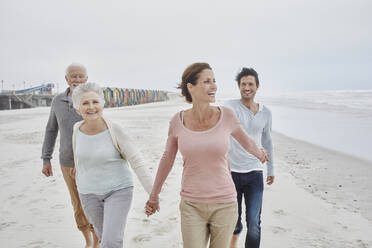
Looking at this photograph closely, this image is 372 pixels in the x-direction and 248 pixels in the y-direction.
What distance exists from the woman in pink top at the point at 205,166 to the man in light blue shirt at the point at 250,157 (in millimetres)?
728

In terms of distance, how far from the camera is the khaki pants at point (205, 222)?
197cm

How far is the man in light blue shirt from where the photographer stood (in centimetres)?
268

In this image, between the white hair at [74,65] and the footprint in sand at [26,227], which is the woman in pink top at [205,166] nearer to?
the white hair at [74,65]

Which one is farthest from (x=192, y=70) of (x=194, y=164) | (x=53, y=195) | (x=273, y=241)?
(x=53, y=195)

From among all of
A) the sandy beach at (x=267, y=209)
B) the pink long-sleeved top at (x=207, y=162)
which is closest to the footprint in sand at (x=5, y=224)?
the sandy beach at (x=267, y=209)

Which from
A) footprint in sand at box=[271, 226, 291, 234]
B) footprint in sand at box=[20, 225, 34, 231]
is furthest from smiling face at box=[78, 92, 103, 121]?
footprint in sand at box=[271, 226, 291, 234]

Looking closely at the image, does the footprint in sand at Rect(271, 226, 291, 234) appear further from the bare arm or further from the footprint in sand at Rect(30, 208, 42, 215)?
the footprint in sand at Rect(30, 208, 42, 215)

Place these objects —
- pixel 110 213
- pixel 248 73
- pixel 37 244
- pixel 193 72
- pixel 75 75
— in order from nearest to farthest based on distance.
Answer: pixel 193 72 < pixel 110 213 < pixel 75 75 < pixel 248 73 < pixel 37 244

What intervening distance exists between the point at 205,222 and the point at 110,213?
2.51 ft

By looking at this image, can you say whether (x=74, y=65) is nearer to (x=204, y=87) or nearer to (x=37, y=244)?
(x=204, y=87)

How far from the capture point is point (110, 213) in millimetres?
2193

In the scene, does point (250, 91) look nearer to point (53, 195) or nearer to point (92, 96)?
point (92, 96)

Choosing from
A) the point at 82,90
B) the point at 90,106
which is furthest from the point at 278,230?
the point at 82,90

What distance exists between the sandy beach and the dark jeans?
38.0 inches
